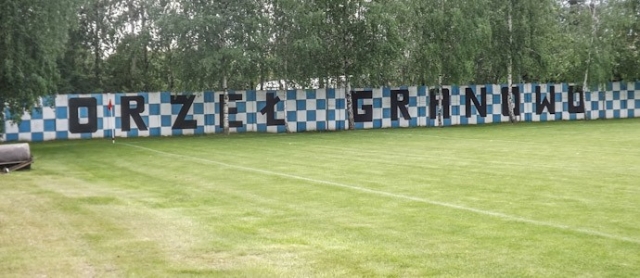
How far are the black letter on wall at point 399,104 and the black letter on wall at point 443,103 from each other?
1136 millimetres

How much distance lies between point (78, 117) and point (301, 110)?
850 cm

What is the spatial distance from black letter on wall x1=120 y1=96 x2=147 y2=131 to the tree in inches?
274

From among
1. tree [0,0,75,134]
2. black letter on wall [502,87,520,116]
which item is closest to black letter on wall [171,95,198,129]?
tree [0,0,75,134]

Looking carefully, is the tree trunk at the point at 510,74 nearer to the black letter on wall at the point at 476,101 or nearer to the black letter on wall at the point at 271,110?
the black letter on wall at the point at 476,101

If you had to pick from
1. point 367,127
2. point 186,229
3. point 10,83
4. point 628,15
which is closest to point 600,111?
point 628,15

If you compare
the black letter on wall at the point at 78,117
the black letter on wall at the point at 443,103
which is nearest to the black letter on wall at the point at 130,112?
the black letter on wall at the point at 78,117

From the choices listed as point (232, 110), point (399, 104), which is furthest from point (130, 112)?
point (399, 104)

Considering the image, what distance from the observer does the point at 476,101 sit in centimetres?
3591

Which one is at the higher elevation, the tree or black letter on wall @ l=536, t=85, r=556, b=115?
the tree

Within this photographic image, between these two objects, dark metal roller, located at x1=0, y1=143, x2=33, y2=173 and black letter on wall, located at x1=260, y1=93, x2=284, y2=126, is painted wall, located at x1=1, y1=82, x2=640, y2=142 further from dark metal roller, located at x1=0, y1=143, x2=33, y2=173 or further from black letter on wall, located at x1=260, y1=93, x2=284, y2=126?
dark metal roller, located at x1=0, y1=143, x2=33, y2=173

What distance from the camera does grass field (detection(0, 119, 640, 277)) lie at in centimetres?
654

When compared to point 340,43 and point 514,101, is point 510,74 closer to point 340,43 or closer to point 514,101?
point 514,101

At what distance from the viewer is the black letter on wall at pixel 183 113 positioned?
3070 cm

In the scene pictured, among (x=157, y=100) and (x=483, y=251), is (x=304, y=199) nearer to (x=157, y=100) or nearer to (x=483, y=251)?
(x=483, y=251)
